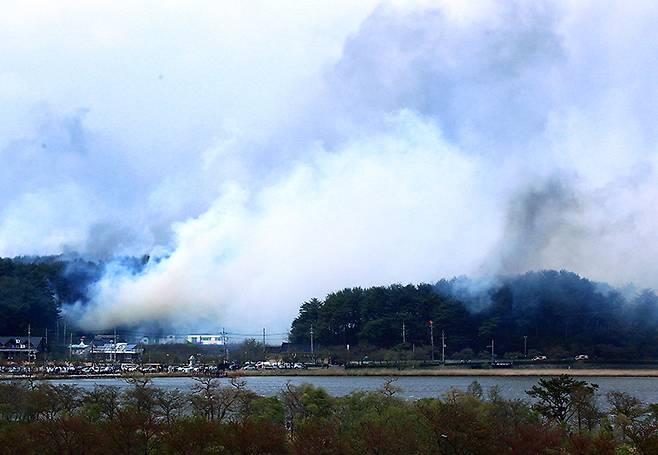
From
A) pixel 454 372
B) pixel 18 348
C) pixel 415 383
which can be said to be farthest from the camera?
pixel 18 348

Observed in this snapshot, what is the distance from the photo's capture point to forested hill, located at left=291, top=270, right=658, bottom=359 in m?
136

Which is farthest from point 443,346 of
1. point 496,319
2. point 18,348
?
point 18,348

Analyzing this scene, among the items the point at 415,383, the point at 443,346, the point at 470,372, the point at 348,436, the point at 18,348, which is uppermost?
the point at 18,348

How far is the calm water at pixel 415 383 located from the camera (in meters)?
85.8

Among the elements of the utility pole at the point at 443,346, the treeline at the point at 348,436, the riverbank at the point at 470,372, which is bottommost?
the treeline at the point at 348,436

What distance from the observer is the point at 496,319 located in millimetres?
137250

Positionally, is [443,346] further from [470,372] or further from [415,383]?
[415,383]

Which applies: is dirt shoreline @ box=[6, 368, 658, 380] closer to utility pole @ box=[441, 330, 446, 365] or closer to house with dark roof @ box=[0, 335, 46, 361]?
Answer: utility pole @ box=[441, 330, 446, 365]

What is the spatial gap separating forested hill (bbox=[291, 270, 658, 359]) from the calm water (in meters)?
18.8

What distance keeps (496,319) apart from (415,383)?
3770 cm

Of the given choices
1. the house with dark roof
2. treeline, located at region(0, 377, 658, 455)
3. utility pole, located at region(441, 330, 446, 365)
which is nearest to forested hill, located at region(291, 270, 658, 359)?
utility pole, located at region(441, 330, 446, 365)

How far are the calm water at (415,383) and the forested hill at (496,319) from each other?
1878 centimetres

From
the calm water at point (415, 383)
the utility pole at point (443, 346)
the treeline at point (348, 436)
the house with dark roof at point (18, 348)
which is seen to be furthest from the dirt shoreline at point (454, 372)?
the treeline at point (348, 436)

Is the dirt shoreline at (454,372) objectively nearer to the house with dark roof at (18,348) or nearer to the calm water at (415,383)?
the calm water at (415,383)
